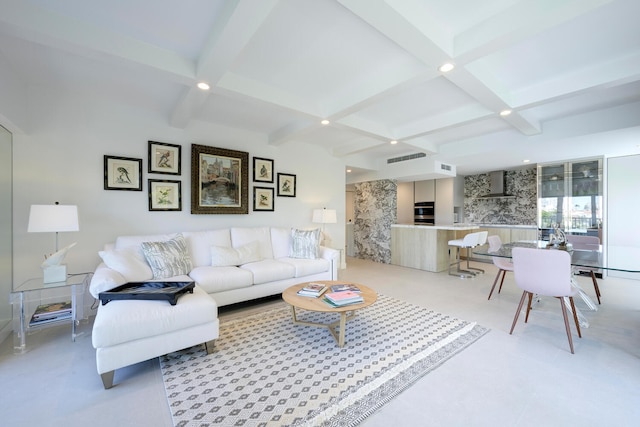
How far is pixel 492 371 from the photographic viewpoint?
1.94 m

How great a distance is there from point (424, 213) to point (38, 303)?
7505mm

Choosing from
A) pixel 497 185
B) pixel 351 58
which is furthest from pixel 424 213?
pixel 351 58

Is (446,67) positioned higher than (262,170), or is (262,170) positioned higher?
(446,67)

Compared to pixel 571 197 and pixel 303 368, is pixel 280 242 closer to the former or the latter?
pixel 303 368

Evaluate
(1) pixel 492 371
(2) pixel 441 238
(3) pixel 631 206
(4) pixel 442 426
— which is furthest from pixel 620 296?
(4) pixel 442 426

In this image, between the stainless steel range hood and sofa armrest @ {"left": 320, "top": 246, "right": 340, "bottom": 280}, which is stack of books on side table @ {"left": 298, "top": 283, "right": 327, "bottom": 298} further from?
the stainless steel range hood

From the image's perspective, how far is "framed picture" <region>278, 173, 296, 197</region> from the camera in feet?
15.5

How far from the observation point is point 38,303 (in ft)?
9.27

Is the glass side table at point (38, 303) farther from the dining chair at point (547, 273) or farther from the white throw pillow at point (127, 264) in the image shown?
the dining chair at point (547, 273)

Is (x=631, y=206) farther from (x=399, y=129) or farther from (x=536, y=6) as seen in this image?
(x=536, y=6)

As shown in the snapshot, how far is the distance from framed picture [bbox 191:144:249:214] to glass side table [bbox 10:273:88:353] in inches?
62.5

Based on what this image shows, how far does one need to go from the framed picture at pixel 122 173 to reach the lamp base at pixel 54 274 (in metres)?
1.11

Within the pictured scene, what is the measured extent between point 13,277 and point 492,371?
4505 millimetres

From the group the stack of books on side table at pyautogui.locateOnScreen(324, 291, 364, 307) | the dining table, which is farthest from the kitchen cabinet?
the stack of books on side table at pyautogui.locateOnScreen(324, 291, 364, 307)
